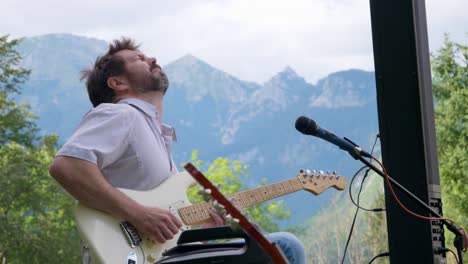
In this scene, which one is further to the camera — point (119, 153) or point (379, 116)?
point (379, 116)

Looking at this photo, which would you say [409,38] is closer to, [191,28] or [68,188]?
[68,188]

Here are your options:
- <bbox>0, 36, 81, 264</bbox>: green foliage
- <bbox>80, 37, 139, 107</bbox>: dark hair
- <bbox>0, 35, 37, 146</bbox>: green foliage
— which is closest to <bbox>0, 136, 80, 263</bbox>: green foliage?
<bbox>0, 36, 81, 264</bbox>: green foliage

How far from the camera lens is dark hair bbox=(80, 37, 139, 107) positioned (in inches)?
93.0

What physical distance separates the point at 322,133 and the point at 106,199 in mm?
563

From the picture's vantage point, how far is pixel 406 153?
2426mm

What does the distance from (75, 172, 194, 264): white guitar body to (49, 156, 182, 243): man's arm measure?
2cm

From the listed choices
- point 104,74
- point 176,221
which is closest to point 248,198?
point 176,221

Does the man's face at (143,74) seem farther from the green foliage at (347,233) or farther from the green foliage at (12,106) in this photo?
the green foliage at (12,106)

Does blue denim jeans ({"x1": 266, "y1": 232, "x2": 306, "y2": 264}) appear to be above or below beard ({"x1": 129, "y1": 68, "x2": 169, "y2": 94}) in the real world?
below

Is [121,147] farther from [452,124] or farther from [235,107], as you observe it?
[235,107]

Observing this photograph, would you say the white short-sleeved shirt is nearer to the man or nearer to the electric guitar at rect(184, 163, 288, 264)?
the man

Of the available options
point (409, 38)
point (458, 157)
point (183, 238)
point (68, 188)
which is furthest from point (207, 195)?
point (458, 157)

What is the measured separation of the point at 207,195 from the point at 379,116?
1.37 meters

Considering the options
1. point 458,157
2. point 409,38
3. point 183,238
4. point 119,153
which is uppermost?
point 409,38
